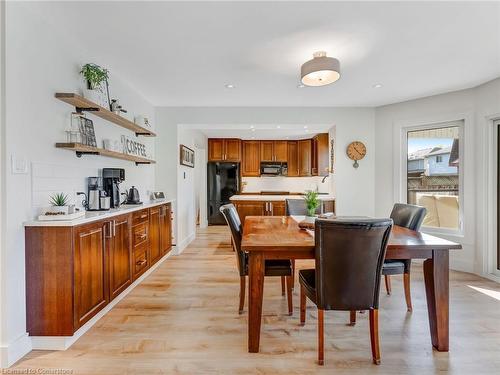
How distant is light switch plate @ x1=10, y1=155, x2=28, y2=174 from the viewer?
1813 millimetres

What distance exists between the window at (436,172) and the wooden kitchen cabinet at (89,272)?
406 centimetres

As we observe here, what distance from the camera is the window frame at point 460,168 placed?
3.76 meters

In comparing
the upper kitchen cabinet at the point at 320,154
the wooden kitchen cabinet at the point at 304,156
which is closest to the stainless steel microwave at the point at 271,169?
the wooden kitchen cabinet at the point at 304,156

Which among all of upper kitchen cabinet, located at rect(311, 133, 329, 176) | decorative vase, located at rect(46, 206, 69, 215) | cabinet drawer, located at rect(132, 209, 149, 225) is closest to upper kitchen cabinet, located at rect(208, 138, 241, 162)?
upper kitchen cabinet, located at rect(311, 133, 329, 176)

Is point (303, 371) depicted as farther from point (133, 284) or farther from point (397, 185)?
point (397, 185)

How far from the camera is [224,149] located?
7.16 meters

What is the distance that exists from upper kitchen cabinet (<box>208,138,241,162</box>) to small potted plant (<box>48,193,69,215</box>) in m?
4.94

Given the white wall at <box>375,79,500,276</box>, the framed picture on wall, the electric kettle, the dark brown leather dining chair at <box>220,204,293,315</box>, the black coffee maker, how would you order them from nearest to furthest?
the dark brown leather dining chair at <box>220,204,293,315</box>, the black coffee maker, the electric kettle, the white wall at <box>375,79,500,276</box>, the framed picture on wall

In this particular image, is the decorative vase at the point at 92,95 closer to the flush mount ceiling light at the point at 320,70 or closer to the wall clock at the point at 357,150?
the flush mount ceiling light at the point at 320,70

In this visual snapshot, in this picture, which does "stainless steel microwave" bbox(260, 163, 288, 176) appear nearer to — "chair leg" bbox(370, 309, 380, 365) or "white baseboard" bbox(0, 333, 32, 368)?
"chair leg" bbox(370, 309, 380, 365)

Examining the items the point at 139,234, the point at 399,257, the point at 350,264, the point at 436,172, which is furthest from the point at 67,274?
the point at 436,172

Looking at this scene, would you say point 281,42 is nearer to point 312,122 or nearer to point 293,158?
point 312,122

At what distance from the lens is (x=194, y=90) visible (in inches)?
146

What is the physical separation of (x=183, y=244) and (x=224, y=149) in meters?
3.04
